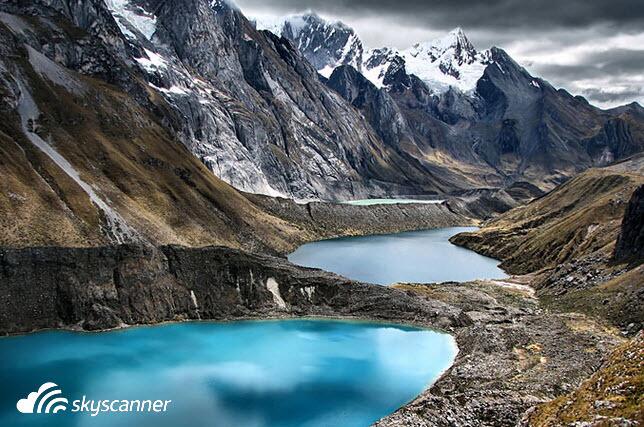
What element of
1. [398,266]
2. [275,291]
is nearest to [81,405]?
[275,291]

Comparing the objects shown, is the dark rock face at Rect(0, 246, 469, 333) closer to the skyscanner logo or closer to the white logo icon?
the white logo icon

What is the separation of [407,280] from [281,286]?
48.4m

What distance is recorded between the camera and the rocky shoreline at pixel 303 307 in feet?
232

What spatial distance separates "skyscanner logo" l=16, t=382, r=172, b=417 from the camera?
62.9m

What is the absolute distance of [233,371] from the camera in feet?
252

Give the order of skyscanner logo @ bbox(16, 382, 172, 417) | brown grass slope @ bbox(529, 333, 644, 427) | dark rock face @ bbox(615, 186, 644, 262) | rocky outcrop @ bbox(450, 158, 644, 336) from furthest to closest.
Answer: dark rock face @ bbox(615, 186, 644, 262)
rocky outcrop @ bbox(450, 158, 644, 336)
skyscanner logo @ bbox(16, 382, 172, 417)
brown grass slope @ bbox(529, 333, 644, 427)

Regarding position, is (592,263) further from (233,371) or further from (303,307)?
(233,371)

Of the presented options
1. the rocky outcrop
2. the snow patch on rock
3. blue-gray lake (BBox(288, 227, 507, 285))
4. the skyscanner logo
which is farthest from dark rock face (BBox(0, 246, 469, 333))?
blue-gray lake (BBox(288, 227, 507, 285))

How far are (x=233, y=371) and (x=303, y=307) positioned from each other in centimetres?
3307

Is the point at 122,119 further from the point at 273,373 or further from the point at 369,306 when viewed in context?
the point at 273,373

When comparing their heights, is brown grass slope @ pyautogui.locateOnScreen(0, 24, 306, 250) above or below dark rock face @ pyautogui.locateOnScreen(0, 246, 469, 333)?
above

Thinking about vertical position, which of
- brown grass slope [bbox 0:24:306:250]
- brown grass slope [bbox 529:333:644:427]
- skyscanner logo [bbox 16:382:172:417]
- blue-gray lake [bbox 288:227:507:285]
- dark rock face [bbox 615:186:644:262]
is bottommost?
brown grass slope [bbox 529:333:644:427]

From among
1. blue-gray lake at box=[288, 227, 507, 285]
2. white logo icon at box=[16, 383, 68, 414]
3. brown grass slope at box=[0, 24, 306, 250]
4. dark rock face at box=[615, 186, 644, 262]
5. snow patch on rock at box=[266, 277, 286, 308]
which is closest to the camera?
white logo icon at box=[16, 383, 68, 414]

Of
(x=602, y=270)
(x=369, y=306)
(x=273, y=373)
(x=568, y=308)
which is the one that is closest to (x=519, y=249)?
(x=602, y=270)
